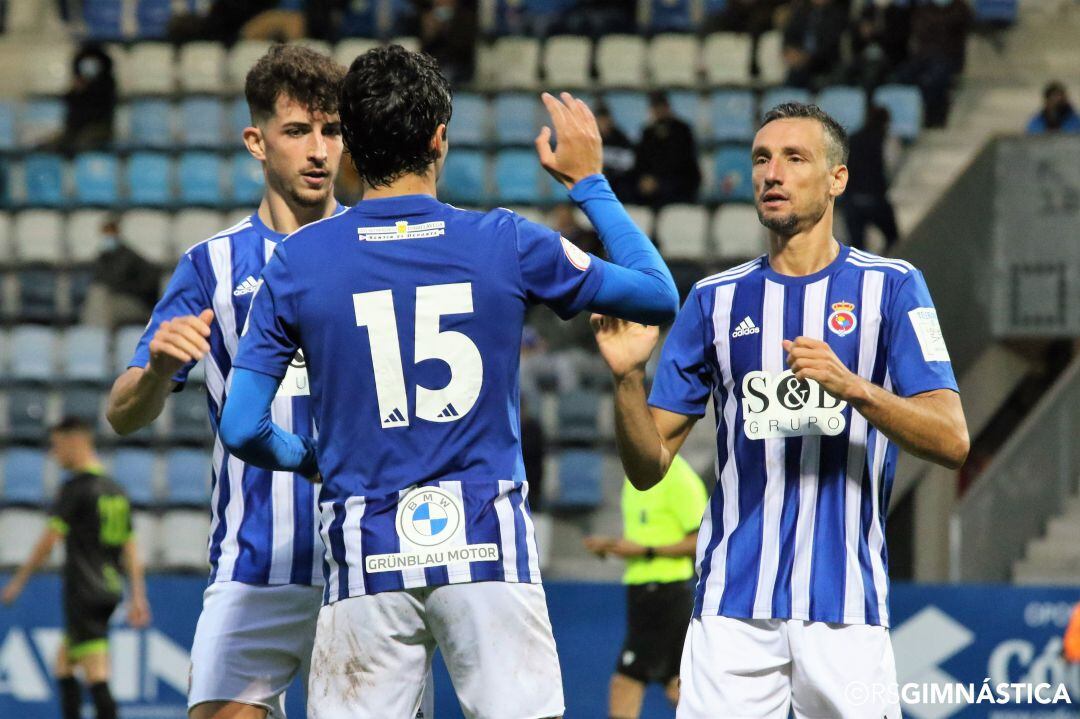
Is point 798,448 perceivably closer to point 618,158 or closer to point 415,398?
point 415,398

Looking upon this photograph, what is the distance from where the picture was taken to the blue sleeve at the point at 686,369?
4480 mm

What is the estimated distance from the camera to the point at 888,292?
14.1 ft

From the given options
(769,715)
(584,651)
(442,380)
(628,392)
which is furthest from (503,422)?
(584,651)

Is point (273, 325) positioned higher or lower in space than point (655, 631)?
higher

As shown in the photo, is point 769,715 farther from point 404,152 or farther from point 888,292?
point 404,152

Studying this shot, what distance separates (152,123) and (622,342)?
1218cm

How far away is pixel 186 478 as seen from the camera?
12359mm

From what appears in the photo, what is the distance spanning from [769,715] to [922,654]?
5428mm

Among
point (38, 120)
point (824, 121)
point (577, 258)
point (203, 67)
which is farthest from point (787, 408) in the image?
point (38, 120)

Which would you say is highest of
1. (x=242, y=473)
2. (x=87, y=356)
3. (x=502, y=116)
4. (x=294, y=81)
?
(x=502, y=116)

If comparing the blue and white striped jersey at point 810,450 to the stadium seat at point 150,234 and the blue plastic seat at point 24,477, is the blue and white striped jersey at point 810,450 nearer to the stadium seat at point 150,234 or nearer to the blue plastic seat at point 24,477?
the blue plastic seat at point 24,477

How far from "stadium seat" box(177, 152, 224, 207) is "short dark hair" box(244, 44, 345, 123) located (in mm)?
10161

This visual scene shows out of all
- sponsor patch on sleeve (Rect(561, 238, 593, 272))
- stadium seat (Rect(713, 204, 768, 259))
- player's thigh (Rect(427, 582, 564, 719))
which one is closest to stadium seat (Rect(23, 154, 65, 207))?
stadium seat (Rect(713, 204, 768, 259))

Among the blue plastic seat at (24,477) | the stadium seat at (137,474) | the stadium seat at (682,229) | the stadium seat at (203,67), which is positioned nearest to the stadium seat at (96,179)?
the stadium seat at (203,67)
